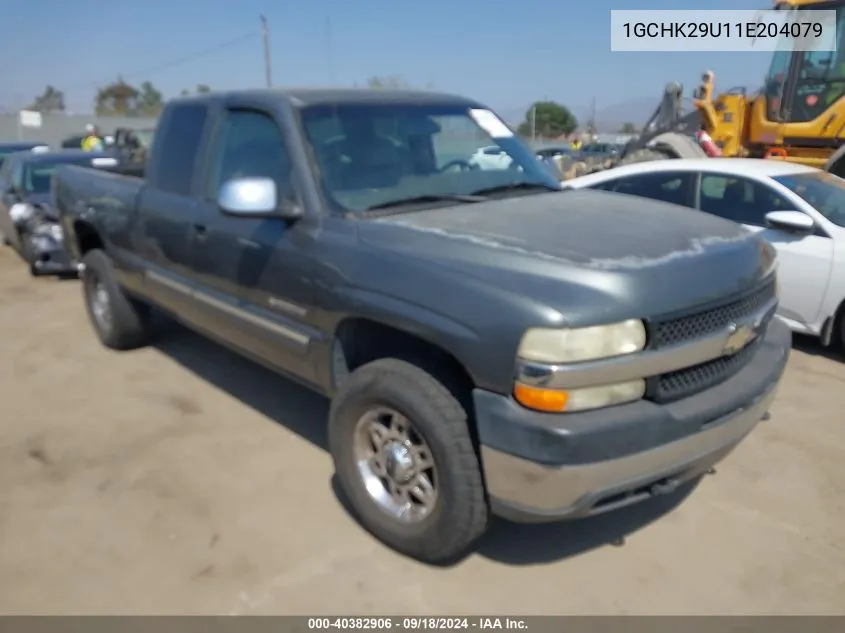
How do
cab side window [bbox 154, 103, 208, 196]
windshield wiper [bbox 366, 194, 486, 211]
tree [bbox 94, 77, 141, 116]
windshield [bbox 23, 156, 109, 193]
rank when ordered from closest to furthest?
1. windshield wiper [bbox 366, 194, 486, 211]
2. cab side window [bbox 154, 103, 208, 196]
3. windshield [bbox 23, 156, 109, 193]
4. tree [bbox 94, 77, 141, 116]

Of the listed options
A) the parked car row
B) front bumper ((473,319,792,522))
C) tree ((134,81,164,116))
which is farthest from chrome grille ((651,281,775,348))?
tree ((134,81,164,116))

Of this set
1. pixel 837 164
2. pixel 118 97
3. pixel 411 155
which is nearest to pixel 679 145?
pixel 837 164

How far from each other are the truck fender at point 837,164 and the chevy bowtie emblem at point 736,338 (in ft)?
26.6

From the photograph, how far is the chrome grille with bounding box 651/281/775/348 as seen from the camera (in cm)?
270

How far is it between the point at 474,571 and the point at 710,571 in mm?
998

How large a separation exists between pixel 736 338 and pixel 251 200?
7.14 ft

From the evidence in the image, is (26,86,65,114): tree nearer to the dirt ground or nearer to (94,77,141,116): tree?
(94,77,141,116): tree

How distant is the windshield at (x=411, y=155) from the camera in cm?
362

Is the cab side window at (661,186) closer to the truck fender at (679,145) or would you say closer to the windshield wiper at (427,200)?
the windshield wiper at (427,200)

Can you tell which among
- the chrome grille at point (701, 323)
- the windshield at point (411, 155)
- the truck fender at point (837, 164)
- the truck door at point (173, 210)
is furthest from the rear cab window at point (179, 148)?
the truck fender at point (837, 164)

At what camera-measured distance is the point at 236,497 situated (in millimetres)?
3740

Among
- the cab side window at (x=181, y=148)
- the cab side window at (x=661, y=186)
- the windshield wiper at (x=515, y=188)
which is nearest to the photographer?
the windshield wiper at (x=515, y=188)

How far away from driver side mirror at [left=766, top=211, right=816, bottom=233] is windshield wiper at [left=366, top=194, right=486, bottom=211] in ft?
10.3
